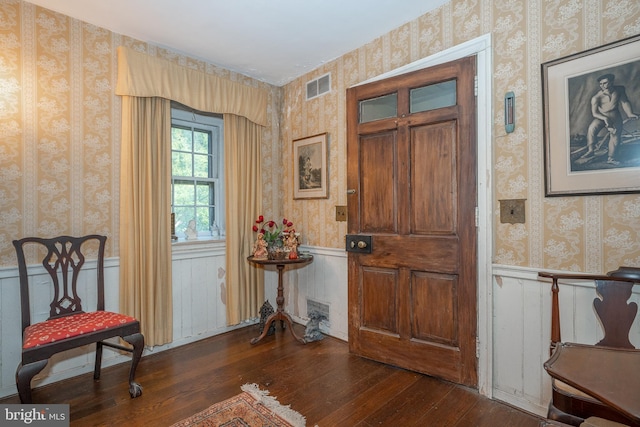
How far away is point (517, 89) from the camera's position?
1958 millimetres

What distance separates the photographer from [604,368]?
0.97 meters

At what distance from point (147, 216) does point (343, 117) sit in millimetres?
1989

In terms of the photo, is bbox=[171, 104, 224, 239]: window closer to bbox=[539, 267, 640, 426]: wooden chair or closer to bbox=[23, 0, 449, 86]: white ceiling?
bbox=[23, 0, 449, 86]: white ceiling

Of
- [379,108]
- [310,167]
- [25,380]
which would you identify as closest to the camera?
[25,380]

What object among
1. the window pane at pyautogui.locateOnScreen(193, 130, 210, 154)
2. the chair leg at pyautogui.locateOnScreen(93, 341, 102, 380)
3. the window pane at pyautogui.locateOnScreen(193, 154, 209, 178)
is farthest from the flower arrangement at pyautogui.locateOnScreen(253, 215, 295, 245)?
the chair leg at pyautogui.locateOnScreen(93, 341, 102, 380)

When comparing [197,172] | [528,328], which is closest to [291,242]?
[197,172]

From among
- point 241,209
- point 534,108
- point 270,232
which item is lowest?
point 270,232

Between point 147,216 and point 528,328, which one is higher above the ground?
point 147,216

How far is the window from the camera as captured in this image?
125 inches

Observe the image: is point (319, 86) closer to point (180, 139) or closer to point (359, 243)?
point (180, 139)

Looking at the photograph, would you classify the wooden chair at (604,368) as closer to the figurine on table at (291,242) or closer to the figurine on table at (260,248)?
the figurine on table at (291,242)

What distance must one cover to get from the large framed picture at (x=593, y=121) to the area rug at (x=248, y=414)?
2046 millimetres

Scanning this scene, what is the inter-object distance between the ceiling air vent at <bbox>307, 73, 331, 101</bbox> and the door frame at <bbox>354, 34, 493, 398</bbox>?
4.64ft
